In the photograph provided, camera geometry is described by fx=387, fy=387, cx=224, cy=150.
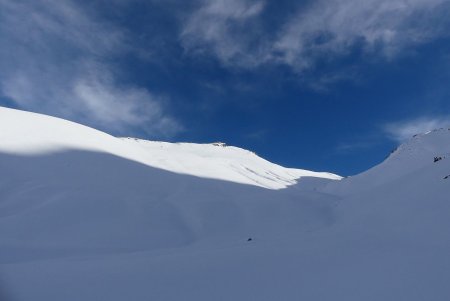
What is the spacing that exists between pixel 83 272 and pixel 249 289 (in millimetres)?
3028

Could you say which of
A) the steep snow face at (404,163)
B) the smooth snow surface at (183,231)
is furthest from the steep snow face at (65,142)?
the steep snow face at (404,163)

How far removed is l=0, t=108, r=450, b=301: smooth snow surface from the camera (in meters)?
5.89

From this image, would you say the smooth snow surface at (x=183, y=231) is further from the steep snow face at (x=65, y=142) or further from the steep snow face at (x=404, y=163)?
the steep snow face at (x=404, y=163)

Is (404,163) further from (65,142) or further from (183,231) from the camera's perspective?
(65,142)

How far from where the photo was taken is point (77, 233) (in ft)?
38.5

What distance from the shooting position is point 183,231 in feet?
43.8

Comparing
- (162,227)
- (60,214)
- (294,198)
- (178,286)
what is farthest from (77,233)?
(294,198)

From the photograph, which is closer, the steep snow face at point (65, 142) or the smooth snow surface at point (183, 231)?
the smooth snow surface at point (183, 231)

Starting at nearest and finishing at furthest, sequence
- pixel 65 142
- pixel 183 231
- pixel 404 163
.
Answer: pixel 183 231, pixel 65 142, pixel 404 163

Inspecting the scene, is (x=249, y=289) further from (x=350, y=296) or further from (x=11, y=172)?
(x=11, y=172)

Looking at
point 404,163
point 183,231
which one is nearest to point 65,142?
point 183,231

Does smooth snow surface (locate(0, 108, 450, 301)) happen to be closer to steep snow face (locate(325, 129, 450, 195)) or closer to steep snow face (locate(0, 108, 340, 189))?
steep snow face (locate(0, 108, 340, 189))

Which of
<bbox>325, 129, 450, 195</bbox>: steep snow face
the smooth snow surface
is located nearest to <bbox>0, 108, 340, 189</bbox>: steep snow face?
the smooth snow surface

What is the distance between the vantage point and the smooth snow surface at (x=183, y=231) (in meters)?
5.89
